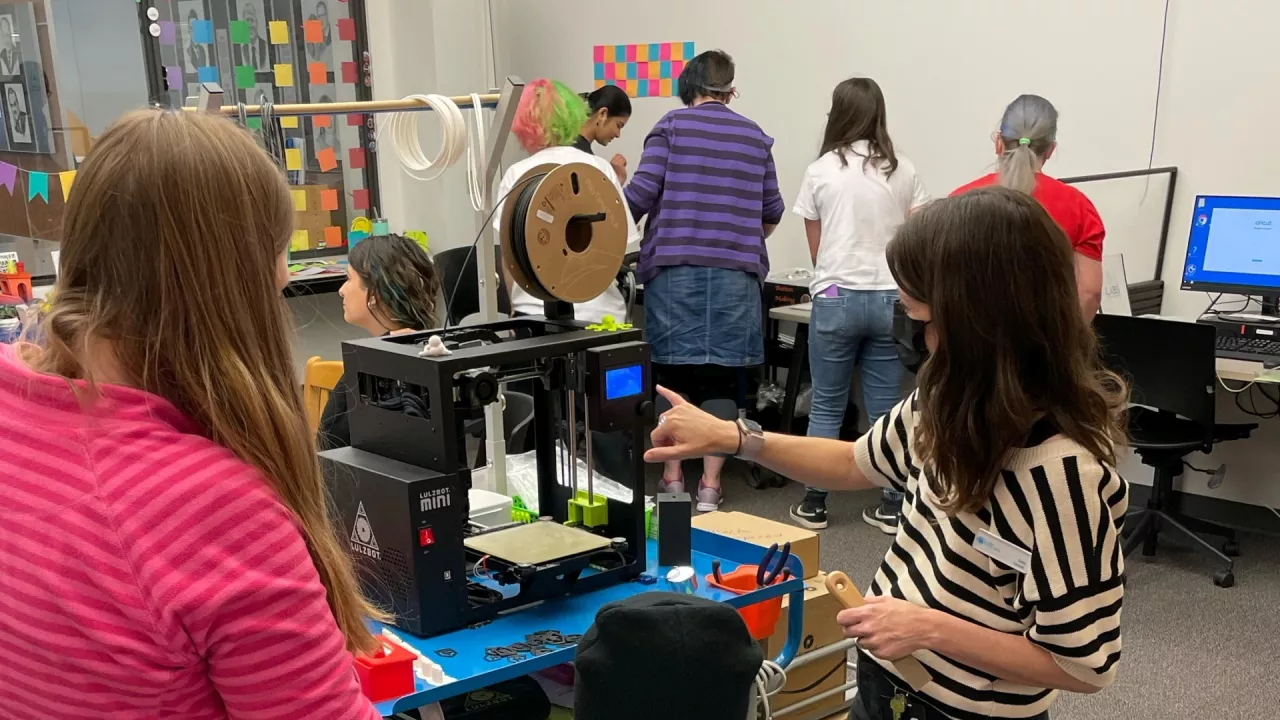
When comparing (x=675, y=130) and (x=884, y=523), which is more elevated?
(x=675, y=130)

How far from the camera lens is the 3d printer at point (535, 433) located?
5.30 feet

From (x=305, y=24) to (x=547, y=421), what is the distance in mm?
4057

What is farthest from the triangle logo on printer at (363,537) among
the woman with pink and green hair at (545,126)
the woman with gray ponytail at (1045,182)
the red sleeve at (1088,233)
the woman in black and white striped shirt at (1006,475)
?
the red sleeve at (1088,233)

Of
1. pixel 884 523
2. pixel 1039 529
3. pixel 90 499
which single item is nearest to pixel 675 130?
pixel 884 523

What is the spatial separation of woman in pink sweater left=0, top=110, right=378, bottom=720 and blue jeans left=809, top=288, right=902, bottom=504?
3178 mm

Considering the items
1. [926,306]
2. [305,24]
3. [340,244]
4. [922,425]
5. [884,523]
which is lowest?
[884,523]

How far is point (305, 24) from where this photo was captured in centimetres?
Answer: 529

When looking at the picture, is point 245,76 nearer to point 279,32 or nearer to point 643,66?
point 279,32

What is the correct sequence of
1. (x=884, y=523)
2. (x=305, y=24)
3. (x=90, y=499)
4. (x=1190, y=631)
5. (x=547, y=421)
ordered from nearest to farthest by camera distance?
(x=90, y=499) < (x=547, y=421) < (x=1190, y=631) < (x=884, y=523) < (x=305, y=24)

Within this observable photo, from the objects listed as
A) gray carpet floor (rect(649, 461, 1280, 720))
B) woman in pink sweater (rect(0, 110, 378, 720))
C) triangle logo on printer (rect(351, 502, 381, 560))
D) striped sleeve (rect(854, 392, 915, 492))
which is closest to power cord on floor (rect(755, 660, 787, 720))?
striped sleeve (rect(854, 392, 915, 492))

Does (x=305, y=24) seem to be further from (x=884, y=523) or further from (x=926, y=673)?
(x=926, y=673)

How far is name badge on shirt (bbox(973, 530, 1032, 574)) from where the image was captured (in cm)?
130

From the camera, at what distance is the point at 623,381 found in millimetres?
1755

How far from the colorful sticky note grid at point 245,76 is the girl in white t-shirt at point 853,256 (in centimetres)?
276
